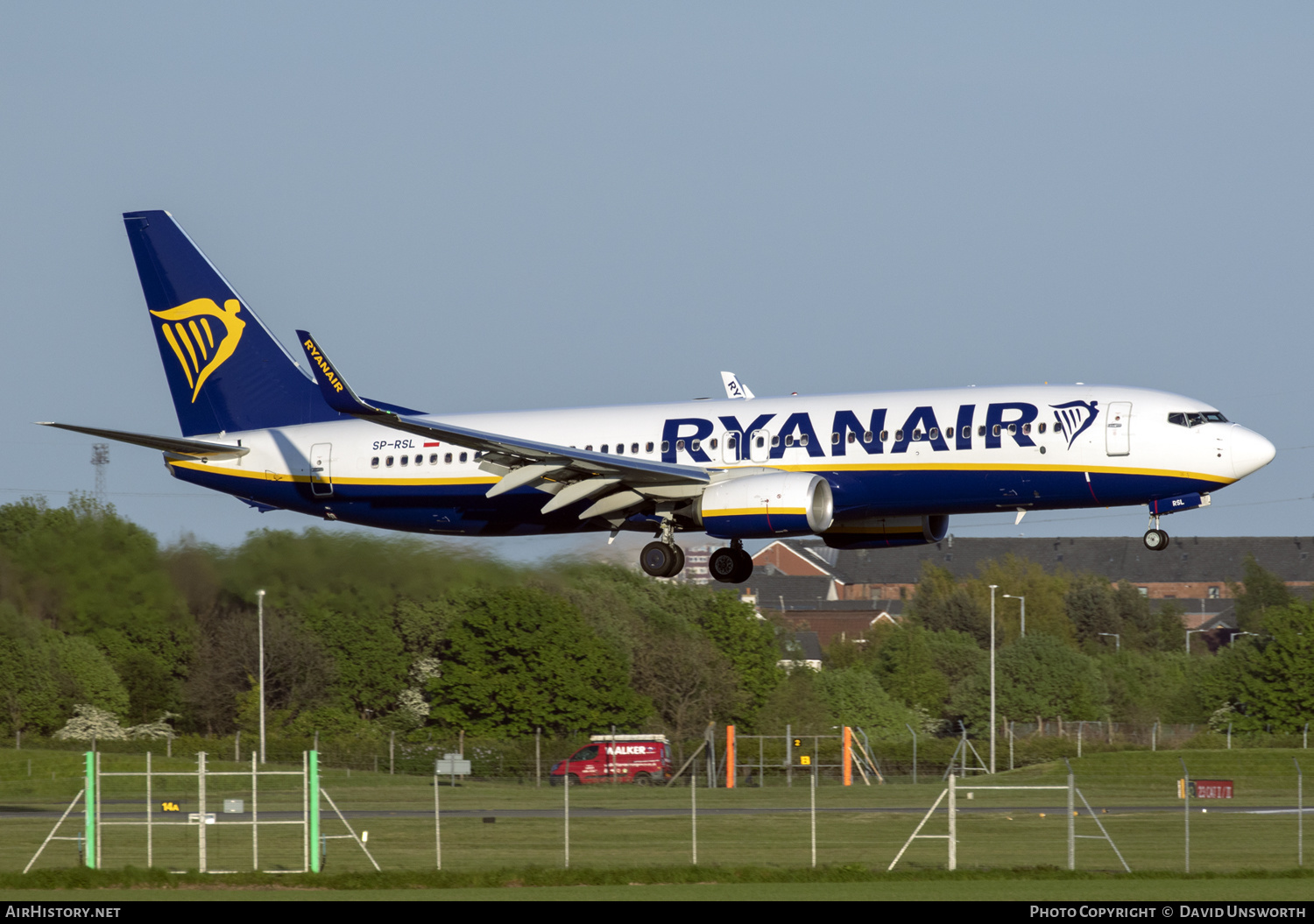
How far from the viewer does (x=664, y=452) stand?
45.7 m

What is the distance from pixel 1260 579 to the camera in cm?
17700

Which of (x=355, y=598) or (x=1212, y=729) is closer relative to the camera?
(x=355, y=598)

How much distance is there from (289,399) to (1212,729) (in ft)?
243

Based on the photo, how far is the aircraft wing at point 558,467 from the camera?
42.2 meters

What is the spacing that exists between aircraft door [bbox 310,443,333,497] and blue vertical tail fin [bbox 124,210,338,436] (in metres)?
1.74

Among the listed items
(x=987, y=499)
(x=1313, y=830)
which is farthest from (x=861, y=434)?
(x=1313, y=830)

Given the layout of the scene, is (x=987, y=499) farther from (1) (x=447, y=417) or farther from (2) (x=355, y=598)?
(2) (x=355, y=598)

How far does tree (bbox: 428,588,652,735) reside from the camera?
8569 centimetres

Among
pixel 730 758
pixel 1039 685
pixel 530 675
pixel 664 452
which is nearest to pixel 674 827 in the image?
pixel 664 452

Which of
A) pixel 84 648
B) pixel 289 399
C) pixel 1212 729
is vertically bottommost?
pixel 1212 729

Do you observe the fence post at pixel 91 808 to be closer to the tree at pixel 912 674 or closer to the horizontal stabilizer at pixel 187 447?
the horizontal stabilizer at pixel 187 447

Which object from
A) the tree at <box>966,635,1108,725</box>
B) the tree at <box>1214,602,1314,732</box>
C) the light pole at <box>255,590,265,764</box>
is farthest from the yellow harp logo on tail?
the tree at <box>966,635,1108,725</box>

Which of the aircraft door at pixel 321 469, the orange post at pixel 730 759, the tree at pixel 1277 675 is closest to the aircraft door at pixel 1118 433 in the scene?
the aircraft door at pixel 321 469

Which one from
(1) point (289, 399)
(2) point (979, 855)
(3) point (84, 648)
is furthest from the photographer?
(3) point (84, 648)
